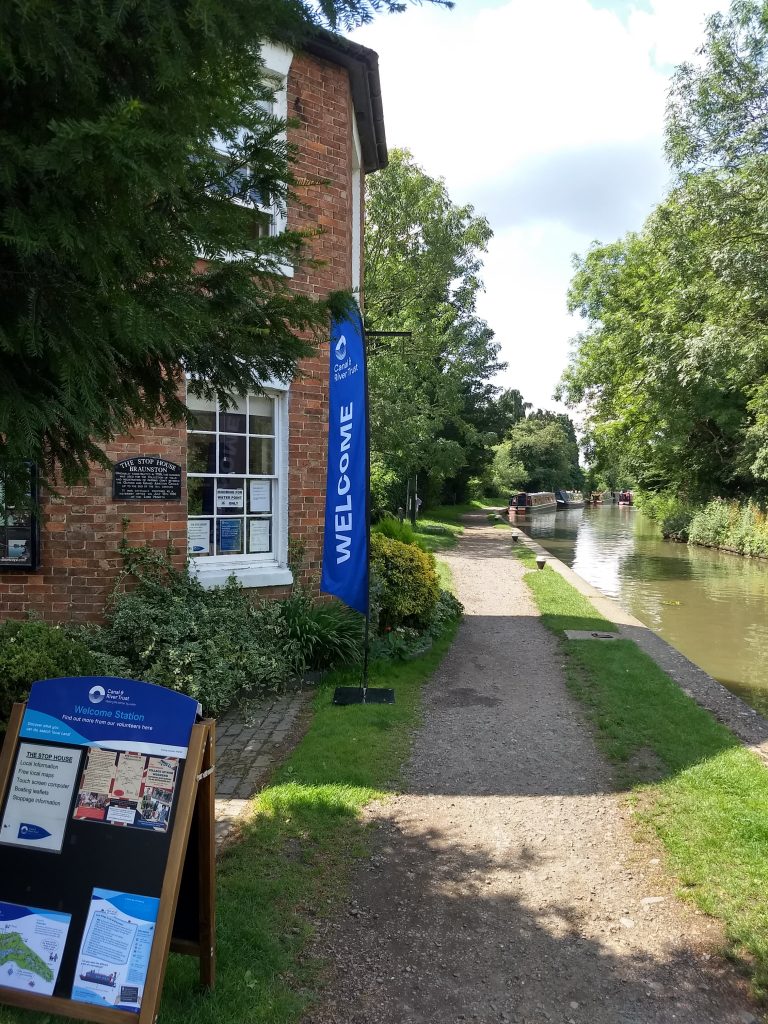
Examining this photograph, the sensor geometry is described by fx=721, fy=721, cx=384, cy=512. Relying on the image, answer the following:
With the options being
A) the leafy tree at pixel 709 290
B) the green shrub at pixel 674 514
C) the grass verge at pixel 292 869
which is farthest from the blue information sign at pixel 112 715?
the green shrub at pixel 674 514

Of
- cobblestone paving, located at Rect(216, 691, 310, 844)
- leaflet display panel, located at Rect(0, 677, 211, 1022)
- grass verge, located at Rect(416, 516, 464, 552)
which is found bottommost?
grass verge, located at Rect(416, 516, 464, 552)

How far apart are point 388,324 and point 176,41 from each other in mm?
19590

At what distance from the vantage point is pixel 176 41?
188cm

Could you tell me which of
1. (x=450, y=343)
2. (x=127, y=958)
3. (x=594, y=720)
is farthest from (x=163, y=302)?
(x=450, y=343)

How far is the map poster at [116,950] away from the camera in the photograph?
250 centimetres

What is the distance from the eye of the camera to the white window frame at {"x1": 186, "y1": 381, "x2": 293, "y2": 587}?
304 inches

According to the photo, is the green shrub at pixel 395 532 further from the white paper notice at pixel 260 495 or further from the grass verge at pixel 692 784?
the grass verge at pixel 692 784

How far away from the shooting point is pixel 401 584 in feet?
29.5

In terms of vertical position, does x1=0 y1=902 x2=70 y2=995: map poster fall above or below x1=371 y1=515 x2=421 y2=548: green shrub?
below

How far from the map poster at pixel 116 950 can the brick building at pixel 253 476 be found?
4.72 meters

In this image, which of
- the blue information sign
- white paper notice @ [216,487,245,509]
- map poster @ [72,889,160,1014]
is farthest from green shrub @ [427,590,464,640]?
map poster @ [72,889,160,1014]

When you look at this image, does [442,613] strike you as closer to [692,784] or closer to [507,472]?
[692,784]

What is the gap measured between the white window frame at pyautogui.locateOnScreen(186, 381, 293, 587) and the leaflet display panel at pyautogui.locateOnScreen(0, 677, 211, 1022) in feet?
15.9

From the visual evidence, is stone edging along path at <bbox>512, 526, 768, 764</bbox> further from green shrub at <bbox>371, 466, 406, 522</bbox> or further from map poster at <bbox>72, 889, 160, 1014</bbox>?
green shrub at <bbox>371, 466, 406, 522</bbox>
